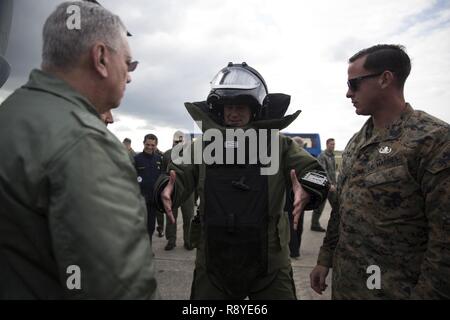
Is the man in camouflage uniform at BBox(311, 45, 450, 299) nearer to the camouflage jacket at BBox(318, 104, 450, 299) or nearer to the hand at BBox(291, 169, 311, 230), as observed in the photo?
the camouflage jacket at BBox(318, 104, 450, 299)

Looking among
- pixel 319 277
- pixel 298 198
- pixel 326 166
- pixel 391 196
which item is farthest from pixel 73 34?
pixel 326 166

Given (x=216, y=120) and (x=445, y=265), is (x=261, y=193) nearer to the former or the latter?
(x=216, y=120)

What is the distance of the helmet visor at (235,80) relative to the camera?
215 centimetres

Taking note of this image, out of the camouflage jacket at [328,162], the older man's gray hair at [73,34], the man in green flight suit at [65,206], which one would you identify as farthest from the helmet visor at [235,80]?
the camouflage jacket at [328,162]

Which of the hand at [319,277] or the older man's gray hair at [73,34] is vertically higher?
the older man's gray hair at [73,34]

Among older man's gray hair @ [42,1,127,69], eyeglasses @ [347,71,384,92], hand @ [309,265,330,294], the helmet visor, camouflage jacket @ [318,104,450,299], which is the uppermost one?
the helmet visor

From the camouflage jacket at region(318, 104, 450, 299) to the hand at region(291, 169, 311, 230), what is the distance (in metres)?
0.31

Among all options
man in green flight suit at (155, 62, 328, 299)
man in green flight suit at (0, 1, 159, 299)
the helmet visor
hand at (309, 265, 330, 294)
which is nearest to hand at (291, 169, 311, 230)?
man in green flight suit at (155, 62, 328, 299)

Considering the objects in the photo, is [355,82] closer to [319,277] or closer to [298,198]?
[298,198]

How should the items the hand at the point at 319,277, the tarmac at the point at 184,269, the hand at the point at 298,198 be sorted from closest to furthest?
the hand at the point at 298,198 → the hand at the point at 319,277 → the tarmac at the point at 184,269

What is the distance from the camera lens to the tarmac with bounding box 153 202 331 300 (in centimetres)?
374

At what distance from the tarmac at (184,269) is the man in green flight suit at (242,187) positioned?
190cm

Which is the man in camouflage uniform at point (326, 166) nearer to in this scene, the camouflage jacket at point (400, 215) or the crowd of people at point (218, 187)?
the crowd of people at point (218, 187)

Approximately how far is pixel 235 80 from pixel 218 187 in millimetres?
769
